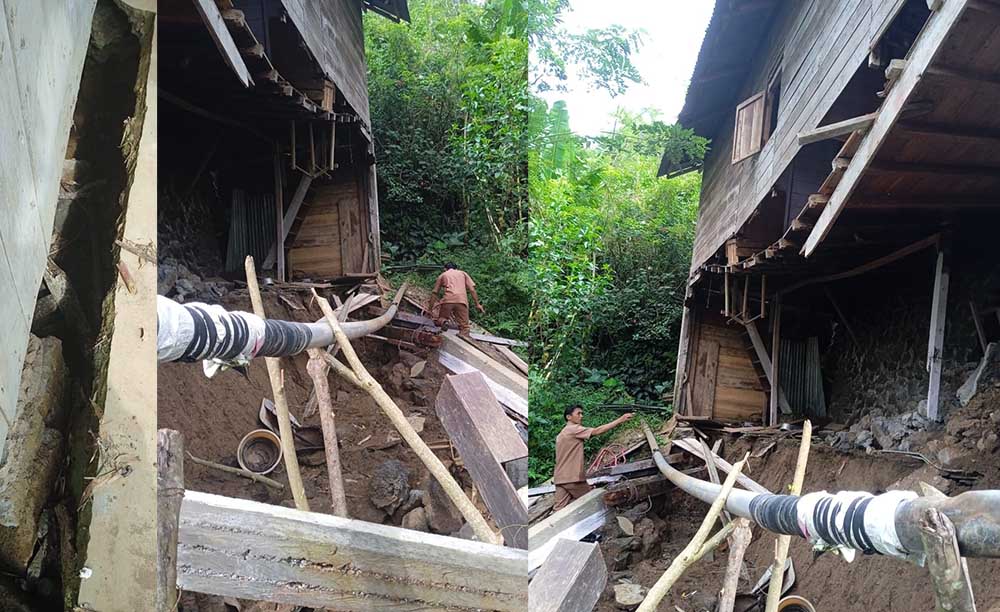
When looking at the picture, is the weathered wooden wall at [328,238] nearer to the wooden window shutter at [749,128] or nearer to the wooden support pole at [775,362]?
the wooden window shutter at [749,128]

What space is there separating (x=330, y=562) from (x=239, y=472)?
156cm

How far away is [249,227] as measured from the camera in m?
2.74

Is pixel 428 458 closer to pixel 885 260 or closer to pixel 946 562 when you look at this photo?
pixel 946 562

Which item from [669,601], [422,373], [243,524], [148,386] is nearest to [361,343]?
[422,373]

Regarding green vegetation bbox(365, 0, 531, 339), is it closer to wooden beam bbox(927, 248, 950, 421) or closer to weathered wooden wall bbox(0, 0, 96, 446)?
wooden beam bbox(927, 248, 950, 421)

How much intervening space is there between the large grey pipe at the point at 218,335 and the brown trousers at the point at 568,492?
317cm

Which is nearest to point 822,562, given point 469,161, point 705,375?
point 705,375

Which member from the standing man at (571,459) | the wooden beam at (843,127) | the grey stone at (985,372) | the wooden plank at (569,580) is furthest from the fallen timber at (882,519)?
the standing man at (571,459)

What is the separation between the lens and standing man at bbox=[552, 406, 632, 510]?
15.0 feet

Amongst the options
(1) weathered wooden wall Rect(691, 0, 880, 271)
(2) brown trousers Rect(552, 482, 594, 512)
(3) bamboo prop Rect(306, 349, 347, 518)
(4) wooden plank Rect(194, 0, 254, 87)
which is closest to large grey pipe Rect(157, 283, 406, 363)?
(3) bamboo prop Rect(306, 349, 347, 518)

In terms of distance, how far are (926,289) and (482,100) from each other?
3.31 metres

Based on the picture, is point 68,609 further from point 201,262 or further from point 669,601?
point 669,601

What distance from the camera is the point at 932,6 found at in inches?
75.0

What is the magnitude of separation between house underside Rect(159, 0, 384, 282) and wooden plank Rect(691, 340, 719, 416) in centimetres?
371
